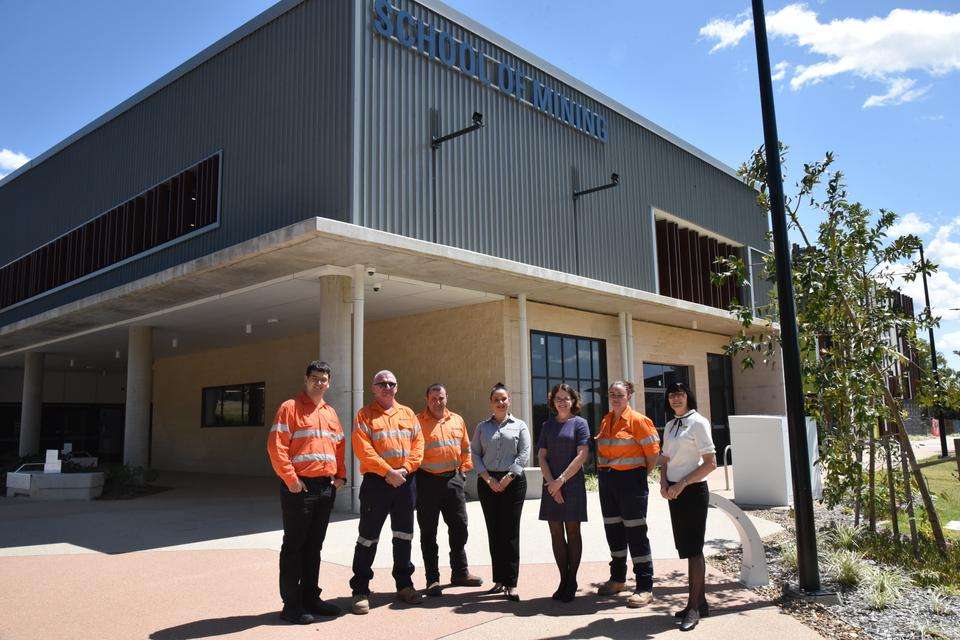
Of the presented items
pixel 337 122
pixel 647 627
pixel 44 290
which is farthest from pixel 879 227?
pixel 44 290

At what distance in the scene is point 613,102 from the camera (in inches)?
719

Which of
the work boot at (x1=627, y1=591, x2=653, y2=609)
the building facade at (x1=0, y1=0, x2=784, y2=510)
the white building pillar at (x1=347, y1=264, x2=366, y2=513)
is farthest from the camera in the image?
the building facade at (x1=0, y1=0, x2=784, y2=510)

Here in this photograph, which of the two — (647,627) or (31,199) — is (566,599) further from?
(31,199)

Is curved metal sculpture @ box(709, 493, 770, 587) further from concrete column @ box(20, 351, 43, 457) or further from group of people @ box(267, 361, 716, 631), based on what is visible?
concrete column @ box(20, 351, 43, 457)

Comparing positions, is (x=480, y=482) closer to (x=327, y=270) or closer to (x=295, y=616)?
(x=295, y=616)

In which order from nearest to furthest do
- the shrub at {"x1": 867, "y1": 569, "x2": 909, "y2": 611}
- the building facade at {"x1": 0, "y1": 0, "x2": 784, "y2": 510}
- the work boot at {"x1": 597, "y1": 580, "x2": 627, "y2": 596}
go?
1. the shrub at {"x1": 867, "y1": 569, "x2": 909, "y2": 611}
2. the work boot at {"x1": 597, "y1": 580, "x2": 627, "y2": 596}
3. the building facade at {"x1": 0, "y1": 0, "x2": 784, "y2": 510}

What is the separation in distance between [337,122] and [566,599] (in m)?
8.41

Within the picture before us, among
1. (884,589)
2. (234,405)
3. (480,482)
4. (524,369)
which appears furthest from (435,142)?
(234,405)

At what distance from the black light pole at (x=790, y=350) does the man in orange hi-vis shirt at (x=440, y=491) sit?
2961 millimetres

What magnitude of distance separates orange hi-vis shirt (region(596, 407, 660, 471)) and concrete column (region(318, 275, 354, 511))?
6.27m

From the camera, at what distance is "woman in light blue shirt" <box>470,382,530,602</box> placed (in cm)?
650

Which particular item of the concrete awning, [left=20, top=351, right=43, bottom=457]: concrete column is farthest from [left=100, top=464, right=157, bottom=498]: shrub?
[left=20, top=351, right=43, bottom=457]: concrete column

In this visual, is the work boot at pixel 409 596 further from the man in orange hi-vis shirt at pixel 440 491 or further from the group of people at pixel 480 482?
the man in orange hi-vis shirt at pixel 440 491

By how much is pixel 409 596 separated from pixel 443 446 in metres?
1.31
